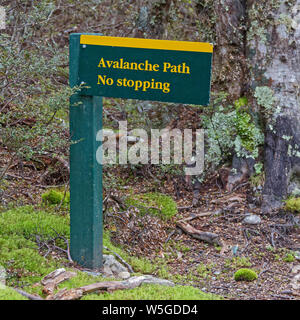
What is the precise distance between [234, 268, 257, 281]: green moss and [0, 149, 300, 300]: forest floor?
5 centimetres

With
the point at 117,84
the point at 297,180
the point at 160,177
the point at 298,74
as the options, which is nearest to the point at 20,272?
the point at 117,84

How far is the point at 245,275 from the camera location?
5180 mm

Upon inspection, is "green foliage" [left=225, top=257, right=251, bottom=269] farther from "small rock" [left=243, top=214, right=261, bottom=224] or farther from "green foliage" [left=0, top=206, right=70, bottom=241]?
"green foliage" [left=0, top=206, right=70, bottom=241]

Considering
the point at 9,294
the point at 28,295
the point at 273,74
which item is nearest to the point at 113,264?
the point at 28,295

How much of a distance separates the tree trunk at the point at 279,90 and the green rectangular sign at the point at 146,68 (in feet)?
9.64

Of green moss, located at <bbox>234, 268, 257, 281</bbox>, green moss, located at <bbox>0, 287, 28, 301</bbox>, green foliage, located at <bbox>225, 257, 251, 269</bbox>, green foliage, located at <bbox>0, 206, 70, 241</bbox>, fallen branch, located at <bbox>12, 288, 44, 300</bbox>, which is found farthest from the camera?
green foliage, located at <bbox>225, 257, 251, 269</bbox>

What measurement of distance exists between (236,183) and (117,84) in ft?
10.6

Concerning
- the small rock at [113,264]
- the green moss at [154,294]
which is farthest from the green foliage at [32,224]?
the green moss at [154,294]

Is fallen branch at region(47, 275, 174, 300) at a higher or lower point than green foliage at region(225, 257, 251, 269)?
higher

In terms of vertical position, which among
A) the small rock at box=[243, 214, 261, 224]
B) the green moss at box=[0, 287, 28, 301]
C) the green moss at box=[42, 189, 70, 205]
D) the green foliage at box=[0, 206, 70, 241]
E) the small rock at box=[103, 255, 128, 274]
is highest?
the green moss at box=[42, 189, 70, 205]

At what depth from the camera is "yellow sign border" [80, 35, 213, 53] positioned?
13.0 feet

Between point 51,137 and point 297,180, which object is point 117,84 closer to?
point 51,137

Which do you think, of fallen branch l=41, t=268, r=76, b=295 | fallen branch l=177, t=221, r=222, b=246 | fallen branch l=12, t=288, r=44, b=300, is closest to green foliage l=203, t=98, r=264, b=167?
fallen branch l=177, t=221, r=222, b=246

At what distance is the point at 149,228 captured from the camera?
237 inches
